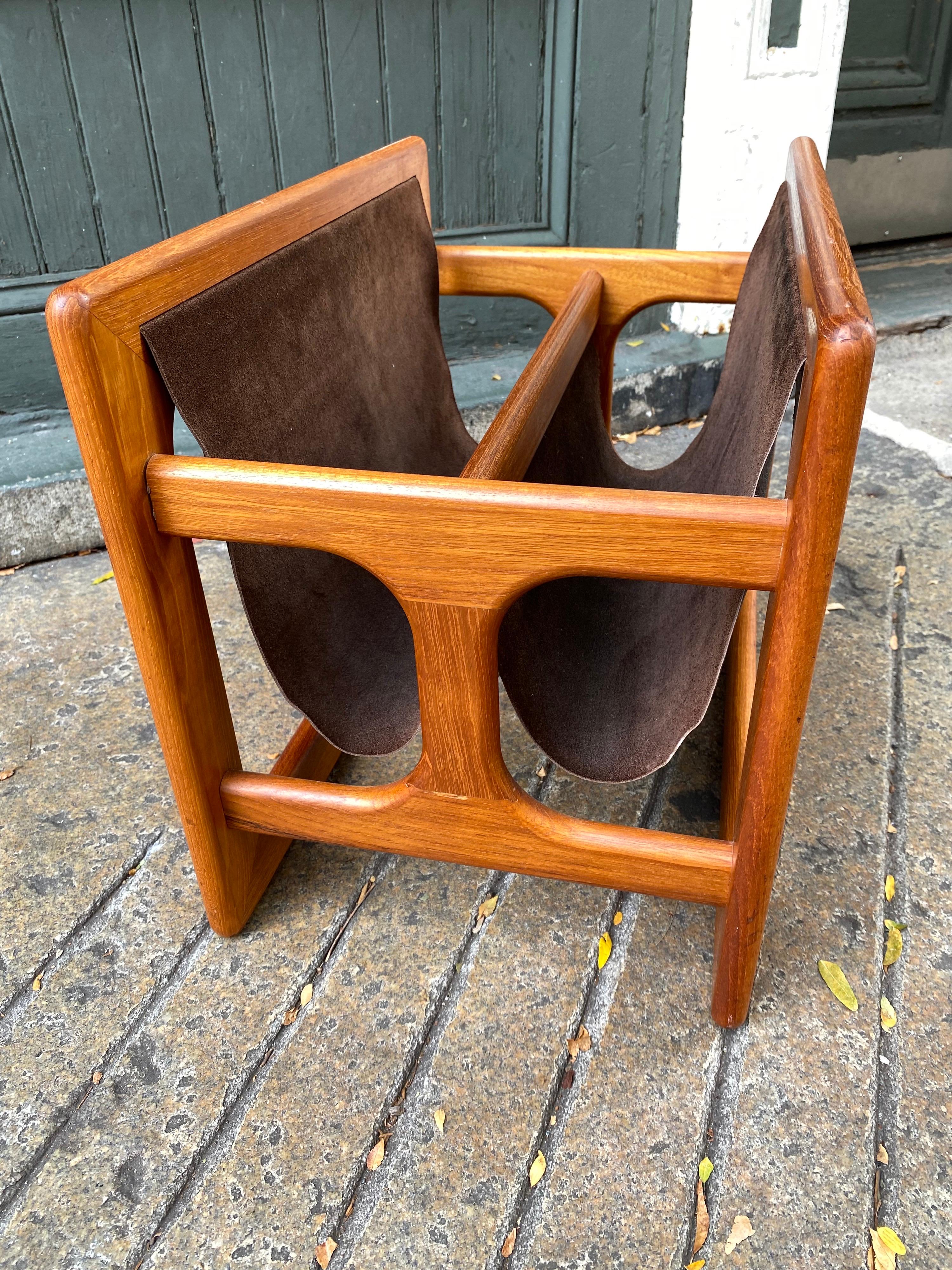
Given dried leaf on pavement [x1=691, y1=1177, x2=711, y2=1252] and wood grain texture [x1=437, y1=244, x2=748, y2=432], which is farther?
wood grain texture [x1=437, y1=244, x2=748, y2=432]

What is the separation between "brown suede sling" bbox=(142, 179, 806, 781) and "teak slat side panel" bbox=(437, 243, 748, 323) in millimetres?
95

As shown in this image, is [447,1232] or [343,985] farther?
[343,985]

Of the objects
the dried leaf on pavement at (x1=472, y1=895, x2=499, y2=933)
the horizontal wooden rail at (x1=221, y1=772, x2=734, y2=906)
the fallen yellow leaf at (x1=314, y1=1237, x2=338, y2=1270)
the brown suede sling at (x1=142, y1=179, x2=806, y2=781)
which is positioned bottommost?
the dried leaf on pavement at (x1=472, y1=895, x2=499, y2=933)

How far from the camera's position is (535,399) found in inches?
48.5

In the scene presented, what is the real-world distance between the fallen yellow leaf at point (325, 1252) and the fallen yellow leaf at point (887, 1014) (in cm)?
78

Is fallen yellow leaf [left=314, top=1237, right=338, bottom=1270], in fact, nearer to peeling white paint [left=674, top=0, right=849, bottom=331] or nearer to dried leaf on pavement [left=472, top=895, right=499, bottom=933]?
dried leaf on pavement [left=472, top=895, right=499, bottom=933]

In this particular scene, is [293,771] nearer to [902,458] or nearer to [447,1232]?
[447,1232]

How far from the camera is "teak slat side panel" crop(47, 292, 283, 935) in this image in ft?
3.22

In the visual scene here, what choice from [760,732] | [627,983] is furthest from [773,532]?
[627,983]

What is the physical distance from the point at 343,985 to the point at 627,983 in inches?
16.5

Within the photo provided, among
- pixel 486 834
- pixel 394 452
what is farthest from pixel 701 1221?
pixel 394 452

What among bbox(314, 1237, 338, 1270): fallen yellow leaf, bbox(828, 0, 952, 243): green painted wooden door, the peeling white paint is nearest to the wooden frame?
bbox(314, 1237, 338, 1270): fallen yellow leaf

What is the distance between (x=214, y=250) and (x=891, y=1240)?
1.42 metres

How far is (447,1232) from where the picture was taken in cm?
107
